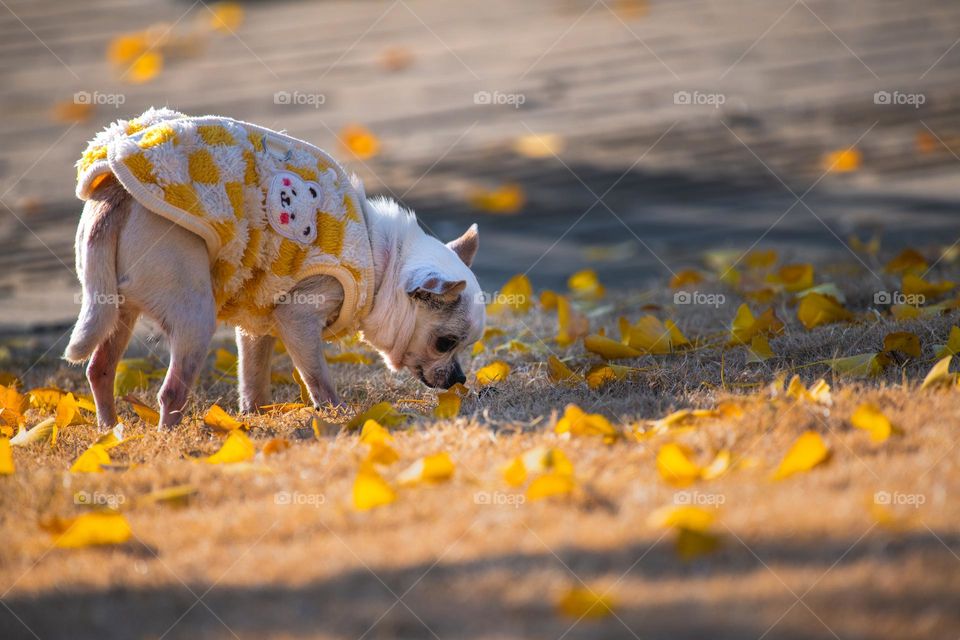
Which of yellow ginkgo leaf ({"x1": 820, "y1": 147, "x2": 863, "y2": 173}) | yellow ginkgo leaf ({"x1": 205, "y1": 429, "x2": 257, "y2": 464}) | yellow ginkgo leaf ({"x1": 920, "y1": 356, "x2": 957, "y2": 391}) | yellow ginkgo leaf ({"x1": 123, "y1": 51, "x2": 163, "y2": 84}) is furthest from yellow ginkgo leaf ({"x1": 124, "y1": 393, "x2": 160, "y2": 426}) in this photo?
yellow ginkgo leaf ({"x1": 123, "y1": 51, "x2": 163, "y2": 84})

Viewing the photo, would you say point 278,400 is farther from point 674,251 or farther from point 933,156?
point 933,156

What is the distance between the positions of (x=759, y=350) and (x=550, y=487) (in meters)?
1.71

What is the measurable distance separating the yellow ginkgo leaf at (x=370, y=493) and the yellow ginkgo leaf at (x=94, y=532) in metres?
0.56

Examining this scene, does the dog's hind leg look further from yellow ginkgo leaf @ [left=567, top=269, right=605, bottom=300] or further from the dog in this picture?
yellow ginkgo leaf @ [left=567, top=269, right=605, bottom=300]

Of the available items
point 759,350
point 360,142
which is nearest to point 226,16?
point 360,142

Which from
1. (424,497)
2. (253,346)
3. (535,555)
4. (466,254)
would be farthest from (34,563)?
(466,254)

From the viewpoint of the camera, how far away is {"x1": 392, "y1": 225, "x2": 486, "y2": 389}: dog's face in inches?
158

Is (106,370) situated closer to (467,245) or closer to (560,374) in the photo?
(467,245)

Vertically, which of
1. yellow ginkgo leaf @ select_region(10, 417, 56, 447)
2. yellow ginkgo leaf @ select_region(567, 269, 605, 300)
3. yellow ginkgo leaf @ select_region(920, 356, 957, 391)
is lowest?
yellow ginkgo leaf @ select_region(10, 417, 56, 447)

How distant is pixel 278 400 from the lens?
4328mm

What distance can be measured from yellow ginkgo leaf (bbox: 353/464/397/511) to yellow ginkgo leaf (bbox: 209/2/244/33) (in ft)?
31.1

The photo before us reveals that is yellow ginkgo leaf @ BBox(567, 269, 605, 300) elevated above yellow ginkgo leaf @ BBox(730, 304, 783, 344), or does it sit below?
below

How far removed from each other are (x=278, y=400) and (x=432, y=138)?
14.8 ft

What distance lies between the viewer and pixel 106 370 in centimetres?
378
